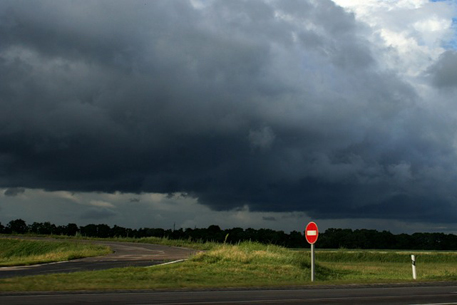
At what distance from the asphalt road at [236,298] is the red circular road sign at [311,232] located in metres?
6.20

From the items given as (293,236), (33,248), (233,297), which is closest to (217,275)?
(233,297)

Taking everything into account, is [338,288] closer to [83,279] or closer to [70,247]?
[83,279]

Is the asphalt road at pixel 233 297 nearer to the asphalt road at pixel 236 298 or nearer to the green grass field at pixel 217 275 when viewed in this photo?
the asphalt road at pixel 236 298

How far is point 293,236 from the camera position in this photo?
124m

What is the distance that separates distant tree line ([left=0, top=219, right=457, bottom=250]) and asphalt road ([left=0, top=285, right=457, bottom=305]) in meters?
93.0

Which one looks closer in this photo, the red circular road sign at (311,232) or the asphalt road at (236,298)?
the asphalt road at (236,298)

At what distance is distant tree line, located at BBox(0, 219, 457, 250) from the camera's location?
382 feet

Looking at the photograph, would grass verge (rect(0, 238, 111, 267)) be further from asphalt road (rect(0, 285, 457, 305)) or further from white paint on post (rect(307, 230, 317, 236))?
asphalt road (rect(0, 285, 457, 305))

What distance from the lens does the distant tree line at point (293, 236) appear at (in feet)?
382

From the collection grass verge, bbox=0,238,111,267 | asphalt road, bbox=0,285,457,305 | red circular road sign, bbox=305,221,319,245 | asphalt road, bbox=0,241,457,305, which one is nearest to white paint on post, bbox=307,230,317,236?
red circular road sign, bbox=305,221,319,245

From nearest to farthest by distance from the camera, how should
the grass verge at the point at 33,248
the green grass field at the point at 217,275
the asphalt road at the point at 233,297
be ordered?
the asphalt road at the point at 233,297 → the green grass field at the point at 217,275 → the grass verge at the point at 33,248

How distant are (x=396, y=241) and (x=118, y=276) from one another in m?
104

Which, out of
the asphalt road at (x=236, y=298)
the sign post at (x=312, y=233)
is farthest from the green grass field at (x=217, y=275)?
the asphalt road at (x=236, y=298)

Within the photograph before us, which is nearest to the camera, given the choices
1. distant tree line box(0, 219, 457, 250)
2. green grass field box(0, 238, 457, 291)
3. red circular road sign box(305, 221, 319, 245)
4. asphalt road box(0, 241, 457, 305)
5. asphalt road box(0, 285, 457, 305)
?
Result: asphalt road box(0, 285, 457, 305)
